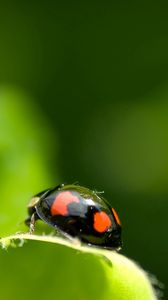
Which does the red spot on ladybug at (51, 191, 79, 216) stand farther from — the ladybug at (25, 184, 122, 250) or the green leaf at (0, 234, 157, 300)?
the green leaf at (0, 234, 157, 300)

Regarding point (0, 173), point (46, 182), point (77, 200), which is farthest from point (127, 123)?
point (77, 200)

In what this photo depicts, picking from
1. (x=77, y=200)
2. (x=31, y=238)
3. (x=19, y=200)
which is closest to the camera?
(x=31, y=238)

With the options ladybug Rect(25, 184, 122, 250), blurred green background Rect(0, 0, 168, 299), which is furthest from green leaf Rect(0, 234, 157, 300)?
blurred green background Rect(0, 0, 168, 299)

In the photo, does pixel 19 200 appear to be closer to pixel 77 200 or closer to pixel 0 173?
pixel 0 173

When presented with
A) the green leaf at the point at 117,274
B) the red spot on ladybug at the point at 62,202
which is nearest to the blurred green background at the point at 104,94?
the red spot on ladybug at the point at 62,202

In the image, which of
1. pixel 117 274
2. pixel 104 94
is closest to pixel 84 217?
pixel 117 274
